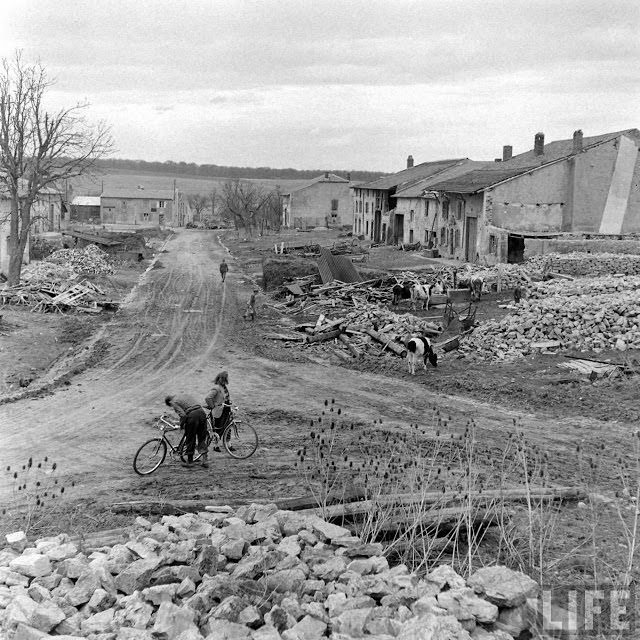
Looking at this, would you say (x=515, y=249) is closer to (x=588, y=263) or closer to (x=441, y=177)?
(x=588, y=263)

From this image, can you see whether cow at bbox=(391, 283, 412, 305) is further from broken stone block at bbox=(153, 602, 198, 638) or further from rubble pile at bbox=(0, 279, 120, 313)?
broken stone block at bbox=(153, 602, 198, 638)

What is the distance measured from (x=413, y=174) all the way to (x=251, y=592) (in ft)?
199

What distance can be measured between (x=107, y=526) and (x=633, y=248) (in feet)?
100

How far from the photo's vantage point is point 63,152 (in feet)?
125

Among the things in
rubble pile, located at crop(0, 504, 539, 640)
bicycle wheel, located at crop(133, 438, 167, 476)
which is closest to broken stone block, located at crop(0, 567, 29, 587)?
rubble pile, located at crop(0, 504, 539, 640)

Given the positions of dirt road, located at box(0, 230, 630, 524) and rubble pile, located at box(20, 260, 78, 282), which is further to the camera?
rubble pile, located at box(20, 260, 78, 282)

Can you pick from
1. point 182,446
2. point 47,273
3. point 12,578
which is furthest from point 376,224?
point 12,578

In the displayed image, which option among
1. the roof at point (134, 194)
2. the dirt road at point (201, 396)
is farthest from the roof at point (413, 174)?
the roof at point (134, 194)

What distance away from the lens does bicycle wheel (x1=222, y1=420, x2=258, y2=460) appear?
14.3 m

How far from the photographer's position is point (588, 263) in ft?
108

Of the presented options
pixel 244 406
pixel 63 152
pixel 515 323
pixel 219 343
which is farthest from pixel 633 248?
pixel 63 152

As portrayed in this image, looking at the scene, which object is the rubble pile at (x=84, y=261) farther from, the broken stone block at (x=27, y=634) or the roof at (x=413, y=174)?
the broken stone block at (x=27, y=634)

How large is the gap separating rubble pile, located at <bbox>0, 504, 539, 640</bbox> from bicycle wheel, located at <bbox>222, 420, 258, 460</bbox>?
16.4 ft
